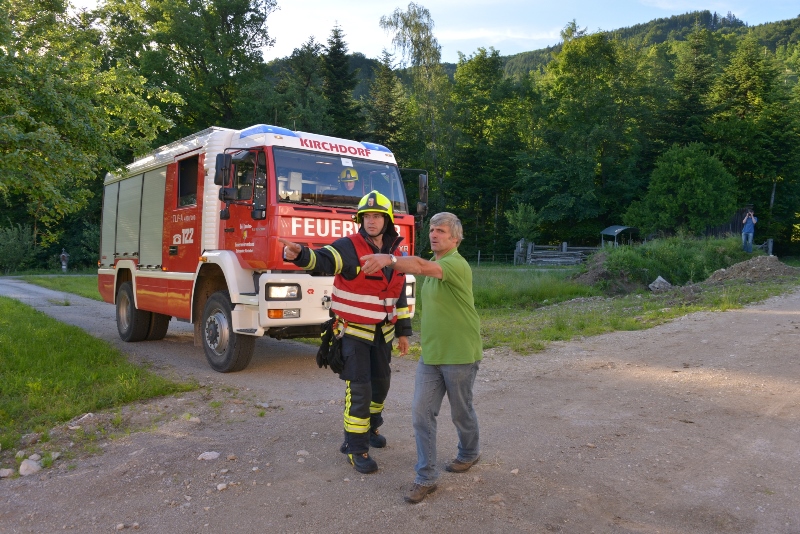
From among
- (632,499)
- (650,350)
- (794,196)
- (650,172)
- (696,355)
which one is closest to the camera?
(632,499)

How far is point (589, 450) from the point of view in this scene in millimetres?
4664

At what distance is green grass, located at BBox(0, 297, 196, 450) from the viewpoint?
5.80 meters

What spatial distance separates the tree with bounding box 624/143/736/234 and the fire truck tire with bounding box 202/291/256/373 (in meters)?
35.4

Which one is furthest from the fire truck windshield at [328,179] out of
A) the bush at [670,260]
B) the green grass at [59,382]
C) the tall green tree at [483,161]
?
the tall green tree at [483,161]

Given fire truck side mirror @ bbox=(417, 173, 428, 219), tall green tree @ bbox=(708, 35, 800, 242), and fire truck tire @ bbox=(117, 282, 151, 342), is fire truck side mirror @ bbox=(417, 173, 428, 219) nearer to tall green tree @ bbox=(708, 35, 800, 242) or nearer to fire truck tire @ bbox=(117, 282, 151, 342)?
fire truck tire @ bbox=(117, 282, 151, 342)

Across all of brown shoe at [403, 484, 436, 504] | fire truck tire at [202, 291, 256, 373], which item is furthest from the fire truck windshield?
brown shoe at [403, 484, 436, 504]

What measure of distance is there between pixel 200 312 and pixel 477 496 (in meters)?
5.54

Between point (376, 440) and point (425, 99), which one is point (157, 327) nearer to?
point (376, 440)

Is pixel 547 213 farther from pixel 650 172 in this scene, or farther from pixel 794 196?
pixel 794 196

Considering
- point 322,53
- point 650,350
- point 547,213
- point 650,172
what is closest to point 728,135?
point 650,172

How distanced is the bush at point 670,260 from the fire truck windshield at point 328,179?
45.3 ft

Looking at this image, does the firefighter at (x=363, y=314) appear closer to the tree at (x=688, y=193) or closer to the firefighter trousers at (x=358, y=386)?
the firefighter trousers at (x=358, y=386)

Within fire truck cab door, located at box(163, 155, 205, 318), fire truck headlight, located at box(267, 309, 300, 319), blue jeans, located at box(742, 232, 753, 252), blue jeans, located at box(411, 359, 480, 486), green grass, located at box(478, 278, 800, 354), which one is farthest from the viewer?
blue jeans, located at box(742, 232, 753, 252)

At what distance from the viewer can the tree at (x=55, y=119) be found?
282 inches
